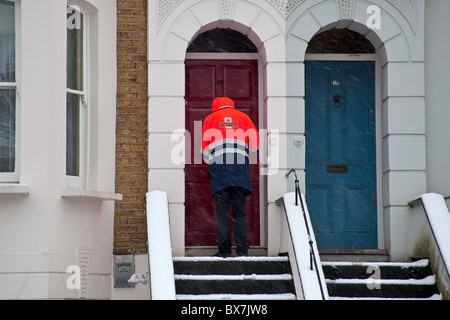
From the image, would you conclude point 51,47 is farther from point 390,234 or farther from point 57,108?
point 390,234

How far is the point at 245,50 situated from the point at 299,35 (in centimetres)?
88

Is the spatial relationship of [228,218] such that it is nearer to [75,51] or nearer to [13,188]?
[13,188]

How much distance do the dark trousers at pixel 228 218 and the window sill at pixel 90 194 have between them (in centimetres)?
116

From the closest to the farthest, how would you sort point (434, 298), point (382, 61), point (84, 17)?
point (434, 298) < point (84, 17) < point (382, 61)

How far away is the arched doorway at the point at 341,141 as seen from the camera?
35.2 feet

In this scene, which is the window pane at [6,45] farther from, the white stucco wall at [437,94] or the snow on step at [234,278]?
the white stucco wall at [437,94]

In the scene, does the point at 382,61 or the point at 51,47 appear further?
the point at 382,61

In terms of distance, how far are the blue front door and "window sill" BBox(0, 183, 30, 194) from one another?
143 inches

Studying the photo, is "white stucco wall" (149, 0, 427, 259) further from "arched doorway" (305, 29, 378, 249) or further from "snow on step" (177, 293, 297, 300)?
"snow on step" (177, 293, 297, 300)

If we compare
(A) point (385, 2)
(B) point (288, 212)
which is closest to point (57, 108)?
(B) point (288, 212)

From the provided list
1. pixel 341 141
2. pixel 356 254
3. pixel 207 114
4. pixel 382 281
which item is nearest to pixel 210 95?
pixel 207 114

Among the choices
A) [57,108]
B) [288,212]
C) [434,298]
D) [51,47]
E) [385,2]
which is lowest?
[434,298]

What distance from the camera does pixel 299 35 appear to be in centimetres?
1041

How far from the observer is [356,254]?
10.2 metres
